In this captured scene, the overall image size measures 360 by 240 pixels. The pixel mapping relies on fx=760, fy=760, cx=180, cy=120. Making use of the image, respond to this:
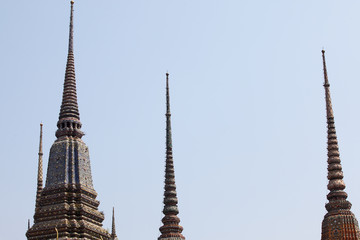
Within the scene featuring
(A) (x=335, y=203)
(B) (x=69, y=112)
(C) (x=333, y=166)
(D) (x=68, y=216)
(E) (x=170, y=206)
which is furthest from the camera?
(B) (x=69, y=112)

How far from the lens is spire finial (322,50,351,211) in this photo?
48.8m

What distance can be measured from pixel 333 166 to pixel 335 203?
8.86 ft

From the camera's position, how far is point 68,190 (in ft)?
196

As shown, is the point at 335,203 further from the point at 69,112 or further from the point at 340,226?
the point at 69,112

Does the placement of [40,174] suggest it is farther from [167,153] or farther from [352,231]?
[352,231]

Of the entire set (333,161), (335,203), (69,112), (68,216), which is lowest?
(335,203)

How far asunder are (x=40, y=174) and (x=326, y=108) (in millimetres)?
29213

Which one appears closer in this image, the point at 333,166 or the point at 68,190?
the point at 333,166

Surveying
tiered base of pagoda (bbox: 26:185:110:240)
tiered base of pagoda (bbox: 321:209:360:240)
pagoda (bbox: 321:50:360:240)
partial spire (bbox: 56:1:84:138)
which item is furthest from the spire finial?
partial spire (bbox: 56:1:84:138)

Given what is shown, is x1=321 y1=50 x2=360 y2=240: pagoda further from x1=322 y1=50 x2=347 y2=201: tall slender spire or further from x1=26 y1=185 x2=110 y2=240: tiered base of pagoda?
x1=26 y1=185 x2=110 y2=240: tiered base of pagoda

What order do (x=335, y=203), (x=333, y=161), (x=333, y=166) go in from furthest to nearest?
(x=333, y=161), (x=333, y=166), (x=335, y=203)

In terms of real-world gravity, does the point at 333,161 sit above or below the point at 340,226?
above

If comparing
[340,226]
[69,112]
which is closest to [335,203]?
[340,226]

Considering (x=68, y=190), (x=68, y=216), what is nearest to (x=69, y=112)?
(x=68, y=190)
